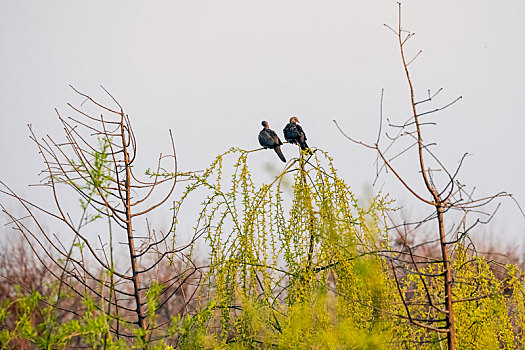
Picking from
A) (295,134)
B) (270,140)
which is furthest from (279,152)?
(295,134)

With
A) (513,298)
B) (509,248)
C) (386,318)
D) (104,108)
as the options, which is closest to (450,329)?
(386,318)

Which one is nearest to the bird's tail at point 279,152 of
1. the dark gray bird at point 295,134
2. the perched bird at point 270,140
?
the perched bird at point 270,140

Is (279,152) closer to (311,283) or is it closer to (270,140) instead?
(270,140)

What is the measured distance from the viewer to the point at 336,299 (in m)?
2.66

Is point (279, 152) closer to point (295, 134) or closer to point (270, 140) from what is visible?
point (270, 140)

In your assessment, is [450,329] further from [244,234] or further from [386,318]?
[244,234]

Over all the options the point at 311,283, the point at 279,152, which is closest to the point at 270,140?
the point at 279,152

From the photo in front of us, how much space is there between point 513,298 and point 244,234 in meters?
1.33

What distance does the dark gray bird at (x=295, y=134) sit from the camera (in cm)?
337

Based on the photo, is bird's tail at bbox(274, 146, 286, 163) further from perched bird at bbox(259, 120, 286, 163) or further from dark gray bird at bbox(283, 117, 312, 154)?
dark gray bird at bbox(283, 117, 312, 154)

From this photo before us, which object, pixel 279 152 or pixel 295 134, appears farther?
pixel 279 152

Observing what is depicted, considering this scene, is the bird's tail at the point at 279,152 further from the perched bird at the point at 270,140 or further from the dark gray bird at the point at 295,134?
the dark gray bird at the point at 295,134

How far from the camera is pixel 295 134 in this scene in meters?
3.40

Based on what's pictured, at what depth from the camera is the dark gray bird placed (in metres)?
3.37
